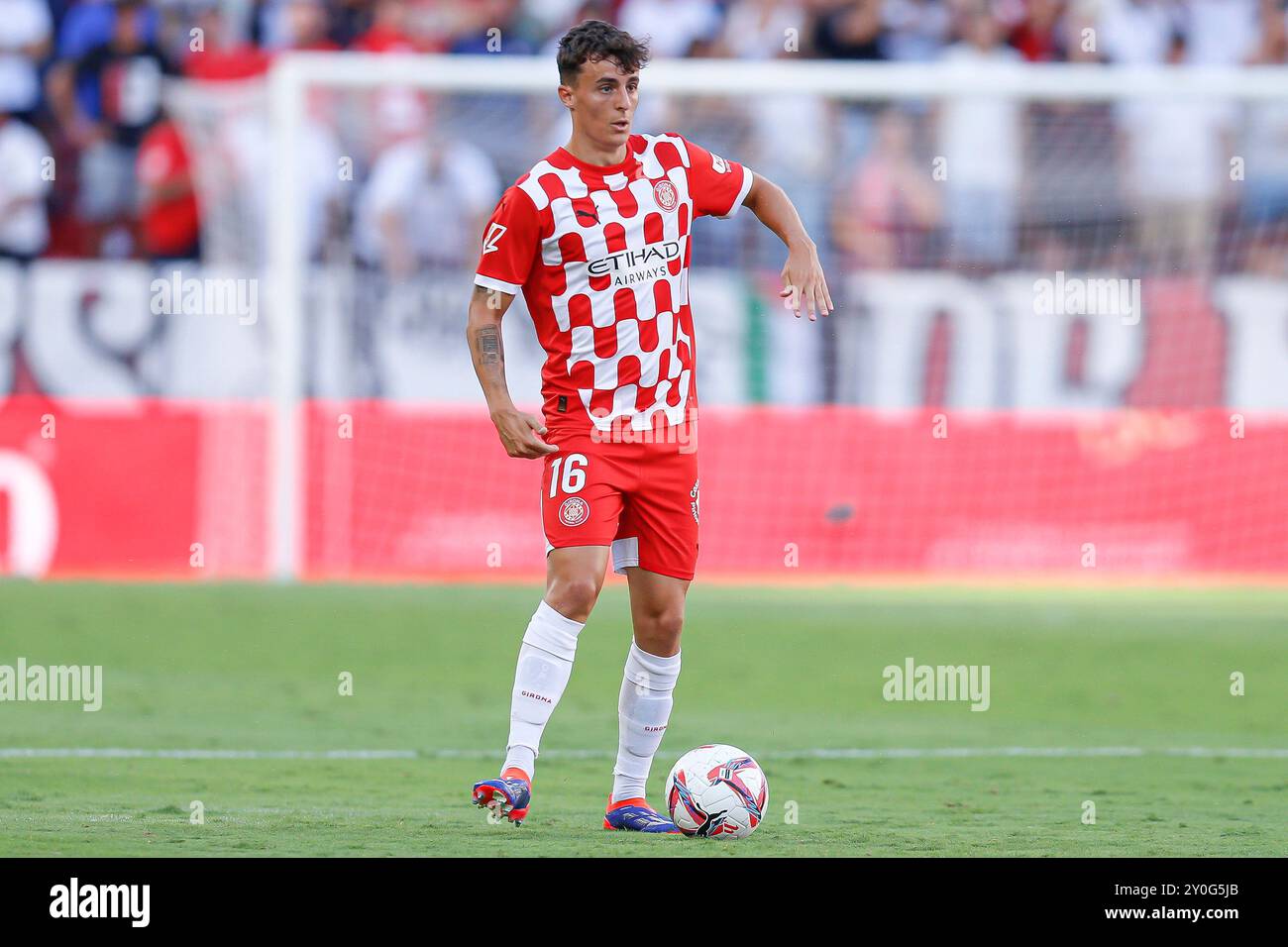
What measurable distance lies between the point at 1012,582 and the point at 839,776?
772 centimetres

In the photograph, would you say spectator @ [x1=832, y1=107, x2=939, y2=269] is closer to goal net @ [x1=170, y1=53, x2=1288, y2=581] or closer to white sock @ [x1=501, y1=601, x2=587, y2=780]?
goal net @ [x1=170, y1=53, x2=1288, y2=581]

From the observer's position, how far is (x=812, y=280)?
23.0 feet

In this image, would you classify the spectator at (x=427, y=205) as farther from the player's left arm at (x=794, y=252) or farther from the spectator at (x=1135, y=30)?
the player's left arm at (x=794, y=252)

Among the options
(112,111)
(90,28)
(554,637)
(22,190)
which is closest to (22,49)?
(90,28)

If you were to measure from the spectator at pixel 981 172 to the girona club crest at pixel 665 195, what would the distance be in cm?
910

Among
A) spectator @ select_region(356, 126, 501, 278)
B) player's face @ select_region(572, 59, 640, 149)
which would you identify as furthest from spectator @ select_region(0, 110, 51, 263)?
player's face @ select_region(572, 59, 640, 149)

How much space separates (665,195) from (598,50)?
0.55 meters

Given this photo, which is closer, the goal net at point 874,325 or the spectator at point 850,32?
the goal net at point 874,325

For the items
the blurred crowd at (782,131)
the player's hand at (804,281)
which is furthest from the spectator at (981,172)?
the player's hand at (804,281)

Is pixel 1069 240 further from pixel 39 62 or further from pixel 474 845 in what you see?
→ pixel 474 845

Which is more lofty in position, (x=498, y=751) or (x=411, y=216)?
(x=411, y=216)

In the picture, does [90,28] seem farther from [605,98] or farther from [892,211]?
[605,98]

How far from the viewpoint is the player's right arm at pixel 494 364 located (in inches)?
260
